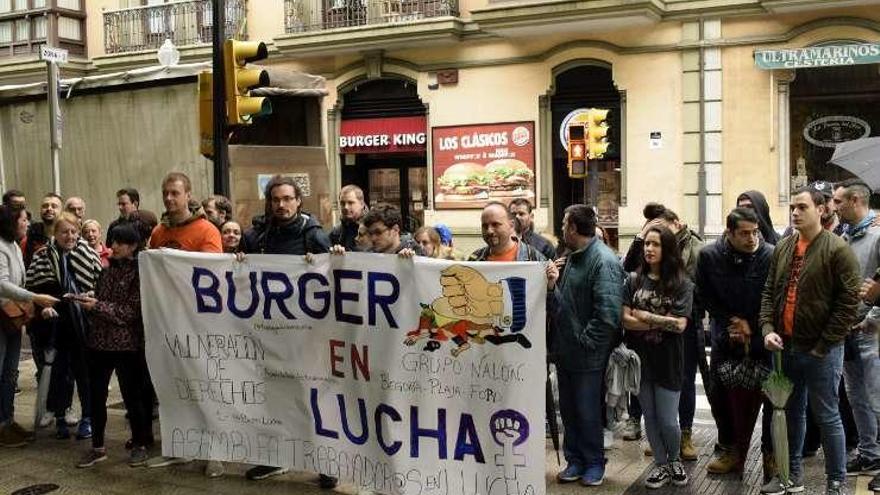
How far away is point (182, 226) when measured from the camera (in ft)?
21.0

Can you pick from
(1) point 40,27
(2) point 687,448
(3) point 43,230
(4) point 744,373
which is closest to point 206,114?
(3) point 43,230

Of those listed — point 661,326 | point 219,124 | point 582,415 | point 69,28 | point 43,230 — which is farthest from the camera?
point 69,28

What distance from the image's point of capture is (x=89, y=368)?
634 centimetres

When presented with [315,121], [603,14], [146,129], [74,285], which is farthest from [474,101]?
[74,285]

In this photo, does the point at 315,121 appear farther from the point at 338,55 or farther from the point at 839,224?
the point at 338,55

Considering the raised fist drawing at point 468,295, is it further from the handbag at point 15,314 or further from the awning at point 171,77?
the awning at point 171,77

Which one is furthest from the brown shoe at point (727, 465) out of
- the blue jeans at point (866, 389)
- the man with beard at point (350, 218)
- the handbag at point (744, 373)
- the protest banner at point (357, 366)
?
the man with beard at point (350, 218)

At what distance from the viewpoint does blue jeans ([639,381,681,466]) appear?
5.54 m

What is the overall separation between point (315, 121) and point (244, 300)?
18.3ft

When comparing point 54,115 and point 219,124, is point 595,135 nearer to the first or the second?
point 219,124

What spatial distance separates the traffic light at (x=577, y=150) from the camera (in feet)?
45.6

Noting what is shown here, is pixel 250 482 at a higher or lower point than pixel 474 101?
lower

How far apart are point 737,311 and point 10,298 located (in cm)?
497

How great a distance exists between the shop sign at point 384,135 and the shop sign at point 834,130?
770cm
